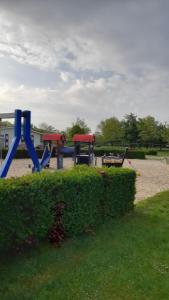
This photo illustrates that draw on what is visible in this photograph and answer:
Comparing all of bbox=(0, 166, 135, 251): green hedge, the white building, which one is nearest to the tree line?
the white building

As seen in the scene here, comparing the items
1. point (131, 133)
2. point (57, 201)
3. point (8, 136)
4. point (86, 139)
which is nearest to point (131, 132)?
point (131, 133)

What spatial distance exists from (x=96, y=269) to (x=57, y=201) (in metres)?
1.17

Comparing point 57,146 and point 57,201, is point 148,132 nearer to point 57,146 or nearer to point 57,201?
point 57,146

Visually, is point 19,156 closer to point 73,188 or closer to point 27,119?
point 27,119

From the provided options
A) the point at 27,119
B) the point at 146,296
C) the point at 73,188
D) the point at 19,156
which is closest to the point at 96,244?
the point at 73,188

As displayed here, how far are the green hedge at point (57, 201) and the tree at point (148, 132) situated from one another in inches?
2204

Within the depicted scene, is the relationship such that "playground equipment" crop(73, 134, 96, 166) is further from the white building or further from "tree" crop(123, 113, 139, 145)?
"tree" crop(123, 113, 139, 145)

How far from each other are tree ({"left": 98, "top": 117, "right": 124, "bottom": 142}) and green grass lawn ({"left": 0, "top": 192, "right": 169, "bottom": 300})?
57.1 metres

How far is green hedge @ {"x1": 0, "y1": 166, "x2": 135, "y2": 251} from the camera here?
4211 mm

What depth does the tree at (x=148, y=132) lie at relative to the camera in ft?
202

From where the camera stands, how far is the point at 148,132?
61.9 m

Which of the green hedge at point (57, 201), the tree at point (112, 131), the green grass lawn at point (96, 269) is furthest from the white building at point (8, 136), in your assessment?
the green grass lawn at point (96, 269)

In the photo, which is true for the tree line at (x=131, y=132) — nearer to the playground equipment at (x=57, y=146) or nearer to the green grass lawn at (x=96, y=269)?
the playground equipment at (x=57, y=146)

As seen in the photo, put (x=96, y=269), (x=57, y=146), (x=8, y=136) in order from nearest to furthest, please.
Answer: (x=96, y=269), (x=57, y=146), (x=8, y=136)
